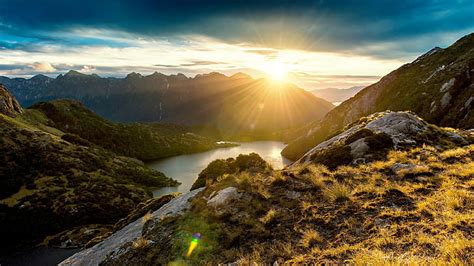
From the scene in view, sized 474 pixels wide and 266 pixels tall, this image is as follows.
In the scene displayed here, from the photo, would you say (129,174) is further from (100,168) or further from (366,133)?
(366,133)

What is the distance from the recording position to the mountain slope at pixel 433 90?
99062 millimetres

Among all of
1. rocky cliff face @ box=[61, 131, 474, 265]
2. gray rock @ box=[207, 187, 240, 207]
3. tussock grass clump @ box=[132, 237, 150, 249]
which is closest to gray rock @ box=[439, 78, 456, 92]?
rocky cliff face @ box=[61, 131, 474, 265]

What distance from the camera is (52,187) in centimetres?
13100

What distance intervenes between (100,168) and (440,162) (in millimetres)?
174374

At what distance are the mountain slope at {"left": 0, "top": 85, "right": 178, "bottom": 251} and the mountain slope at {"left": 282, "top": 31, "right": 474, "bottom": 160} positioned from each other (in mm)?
101283

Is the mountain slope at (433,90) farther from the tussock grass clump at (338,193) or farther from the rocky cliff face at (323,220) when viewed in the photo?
the tussock grass clump at (338,193)

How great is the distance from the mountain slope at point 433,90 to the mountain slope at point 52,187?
332 ft

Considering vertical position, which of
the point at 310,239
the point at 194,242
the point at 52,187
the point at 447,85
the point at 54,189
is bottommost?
the point at 54,189

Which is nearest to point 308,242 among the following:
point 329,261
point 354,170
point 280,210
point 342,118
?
point 329,261

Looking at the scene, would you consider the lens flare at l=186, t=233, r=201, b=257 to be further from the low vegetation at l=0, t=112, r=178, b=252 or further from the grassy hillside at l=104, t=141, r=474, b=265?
the low vegetation at l=0, t=112, r=178, b=252

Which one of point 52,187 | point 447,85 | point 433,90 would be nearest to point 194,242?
point 447,85

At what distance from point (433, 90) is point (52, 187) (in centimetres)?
17259

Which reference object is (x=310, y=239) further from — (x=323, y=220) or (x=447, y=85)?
(x=447, y=85)

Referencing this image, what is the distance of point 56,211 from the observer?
116m
